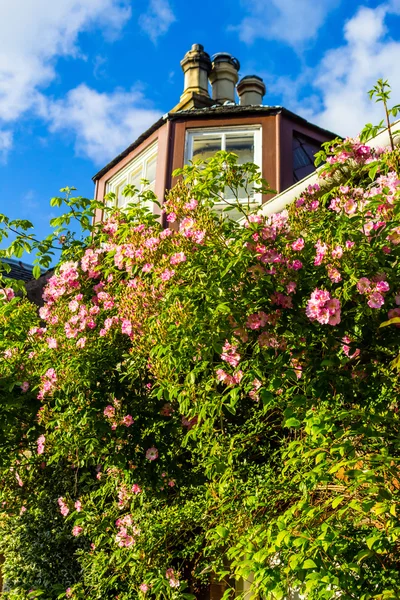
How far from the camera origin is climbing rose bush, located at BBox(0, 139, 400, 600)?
13.5 ft

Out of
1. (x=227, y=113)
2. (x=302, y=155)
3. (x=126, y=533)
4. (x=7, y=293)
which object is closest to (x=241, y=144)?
(x=227, y=113)

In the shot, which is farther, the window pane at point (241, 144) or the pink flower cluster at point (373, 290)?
the window pane at point (241, 144)

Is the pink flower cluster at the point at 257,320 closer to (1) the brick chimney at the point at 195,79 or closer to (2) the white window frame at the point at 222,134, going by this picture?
(2) the white window frame at the point at 222,134

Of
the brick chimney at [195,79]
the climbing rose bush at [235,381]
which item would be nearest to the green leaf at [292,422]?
the climbing rose bush at [235,381]

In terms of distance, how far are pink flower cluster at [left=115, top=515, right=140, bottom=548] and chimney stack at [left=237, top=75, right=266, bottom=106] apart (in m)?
10.1

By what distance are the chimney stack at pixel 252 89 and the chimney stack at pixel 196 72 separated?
2.70 ft

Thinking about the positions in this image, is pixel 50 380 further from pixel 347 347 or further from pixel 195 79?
pixel 195 79

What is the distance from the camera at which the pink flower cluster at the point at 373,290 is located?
4.04m

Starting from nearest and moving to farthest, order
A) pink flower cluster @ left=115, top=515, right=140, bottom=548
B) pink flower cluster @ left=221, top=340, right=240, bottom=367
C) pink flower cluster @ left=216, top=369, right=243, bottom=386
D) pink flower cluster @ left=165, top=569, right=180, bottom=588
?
pink flower cluster @ left=221, top=340, right=240, bottom=367 < pink flower cluster @ left=216, top=369, right=243, bottom=386 < pink flower cluster @ left=165, top=569, right=180, bottom=588 < pink flower cluster @ left=115, top=515, right=140, bottom=548

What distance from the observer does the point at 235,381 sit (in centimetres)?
466

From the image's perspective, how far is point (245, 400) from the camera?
6.21m

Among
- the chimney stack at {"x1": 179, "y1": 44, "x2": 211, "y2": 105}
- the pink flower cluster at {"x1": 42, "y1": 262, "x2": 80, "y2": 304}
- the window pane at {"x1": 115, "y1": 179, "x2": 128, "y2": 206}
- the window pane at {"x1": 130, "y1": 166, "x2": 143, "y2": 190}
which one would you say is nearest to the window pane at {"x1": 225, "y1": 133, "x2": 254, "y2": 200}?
the window pane at {"x1": 130, "y1": 166, "x2": 143, "y2": 190}

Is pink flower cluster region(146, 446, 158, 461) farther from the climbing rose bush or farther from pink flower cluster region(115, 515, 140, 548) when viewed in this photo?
pink flower cluster region(115, 515, 140, 548)

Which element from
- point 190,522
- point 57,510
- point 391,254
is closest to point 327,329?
point 391,254
